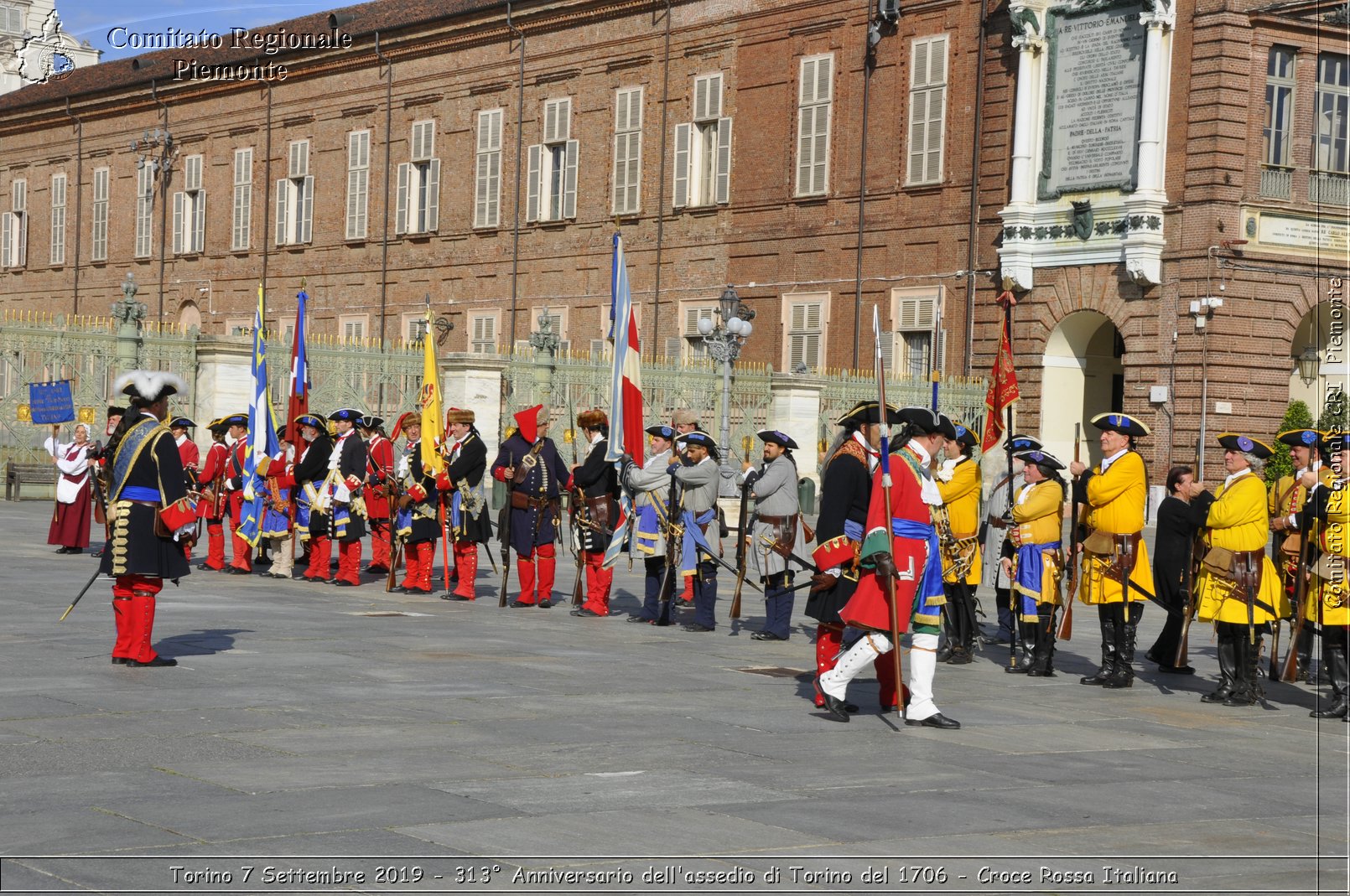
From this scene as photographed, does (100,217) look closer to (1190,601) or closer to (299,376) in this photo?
(299,376)

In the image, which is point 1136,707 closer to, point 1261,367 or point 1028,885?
point 1028,885

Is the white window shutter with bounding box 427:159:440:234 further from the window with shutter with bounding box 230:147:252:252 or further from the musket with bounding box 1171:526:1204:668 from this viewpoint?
the musket with bounding box 1171:526:1204:668

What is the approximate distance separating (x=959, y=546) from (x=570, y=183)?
2827 cm

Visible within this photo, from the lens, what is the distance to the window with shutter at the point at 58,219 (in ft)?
184

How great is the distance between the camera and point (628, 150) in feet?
130

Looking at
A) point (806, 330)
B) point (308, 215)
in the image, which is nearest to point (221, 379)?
point (806, 330)

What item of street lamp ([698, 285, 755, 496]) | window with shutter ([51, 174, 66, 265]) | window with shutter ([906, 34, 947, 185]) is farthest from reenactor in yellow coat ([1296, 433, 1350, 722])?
window with shutter ([51, 174, 66, 265])

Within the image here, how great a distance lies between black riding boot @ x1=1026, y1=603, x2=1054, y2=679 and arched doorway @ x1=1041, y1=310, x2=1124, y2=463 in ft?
61.7

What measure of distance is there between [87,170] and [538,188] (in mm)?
19927

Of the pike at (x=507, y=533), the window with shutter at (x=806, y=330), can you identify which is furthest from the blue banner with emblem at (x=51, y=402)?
the window with shutter at (x=806, y=330)

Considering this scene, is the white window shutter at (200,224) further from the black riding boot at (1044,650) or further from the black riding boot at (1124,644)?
the black riding boot at (1124,644)

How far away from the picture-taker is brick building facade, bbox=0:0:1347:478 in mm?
29375

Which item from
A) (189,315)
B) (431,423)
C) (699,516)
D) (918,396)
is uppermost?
(189,315)

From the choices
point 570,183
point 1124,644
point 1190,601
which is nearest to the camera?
point 1124,644
